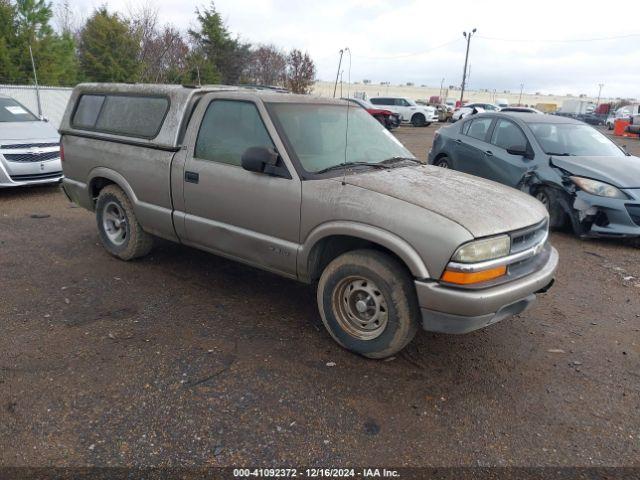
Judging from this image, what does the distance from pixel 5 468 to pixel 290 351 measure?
1.75m

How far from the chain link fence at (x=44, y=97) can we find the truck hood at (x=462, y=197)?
1342 cm

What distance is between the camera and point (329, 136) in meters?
4.01

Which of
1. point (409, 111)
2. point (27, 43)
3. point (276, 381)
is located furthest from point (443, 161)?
point (409, 111)

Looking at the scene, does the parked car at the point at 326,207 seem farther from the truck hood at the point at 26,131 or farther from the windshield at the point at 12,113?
the windshield at the point at 12,113

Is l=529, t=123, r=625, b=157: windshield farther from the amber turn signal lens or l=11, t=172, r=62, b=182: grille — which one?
l=11, t=172, r=62, b=182: grille

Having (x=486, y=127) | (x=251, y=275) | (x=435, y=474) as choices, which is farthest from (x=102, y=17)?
(x=435, y=474)

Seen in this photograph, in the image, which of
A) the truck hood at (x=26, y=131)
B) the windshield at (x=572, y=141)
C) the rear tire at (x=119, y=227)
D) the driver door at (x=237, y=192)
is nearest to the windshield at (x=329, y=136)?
the driver door at (x=237, y=192)

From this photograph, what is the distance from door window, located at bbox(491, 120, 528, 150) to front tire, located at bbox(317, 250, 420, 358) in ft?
15.6

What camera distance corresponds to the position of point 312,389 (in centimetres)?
306

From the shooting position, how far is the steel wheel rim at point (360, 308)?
3277 mm

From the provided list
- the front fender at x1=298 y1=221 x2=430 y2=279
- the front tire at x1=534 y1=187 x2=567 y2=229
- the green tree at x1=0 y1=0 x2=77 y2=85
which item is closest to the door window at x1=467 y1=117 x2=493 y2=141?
the front tire at x1=534 y1=187 x2=567 y2=229

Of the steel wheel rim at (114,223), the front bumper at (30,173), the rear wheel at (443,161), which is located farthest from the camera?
the rear wheel at (443,161)

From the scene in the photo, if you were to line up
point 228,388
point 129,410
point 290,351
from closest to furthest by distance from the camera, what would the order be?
1. point 129,410
2. point 228,388
3. point 290,351

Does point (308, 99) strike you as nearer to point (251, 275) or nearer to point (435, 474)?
point (251, 275)
